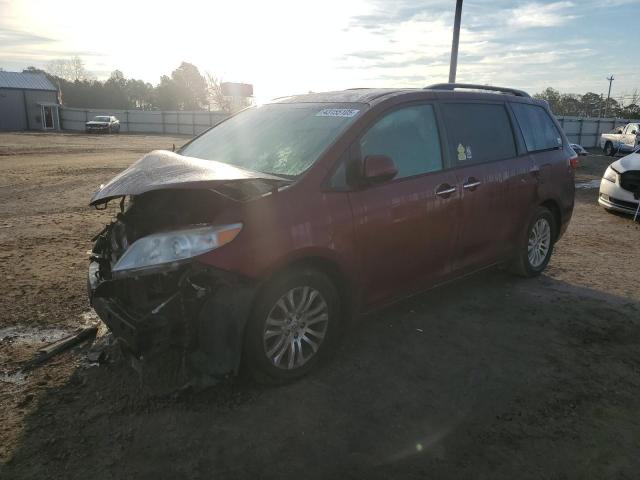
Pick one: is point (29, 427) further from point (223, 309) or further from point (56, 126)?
point (56, 126)

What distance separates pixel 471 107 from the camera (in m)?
4.62

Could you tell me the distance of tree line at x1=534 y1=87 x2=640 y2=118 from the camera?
189ft

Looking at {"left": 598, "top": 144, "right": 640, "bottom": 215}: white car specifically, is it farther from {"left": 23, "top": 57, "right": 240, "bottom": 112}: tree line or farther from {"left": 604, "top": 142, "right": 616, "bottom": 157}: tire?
{"left": 23, "top": 57, "right": 240, "bottom": 112}: tree line

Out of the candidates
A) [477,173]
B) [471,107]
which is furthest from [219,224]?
[471,107]

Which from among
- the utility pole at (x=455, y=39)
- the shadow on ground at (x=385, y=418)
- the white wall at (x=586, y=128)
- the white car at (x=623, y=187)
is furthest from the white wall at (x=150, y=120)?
the shadow on ground at (x=385, y=418)

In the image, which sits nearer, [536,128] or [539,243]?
[536,128]

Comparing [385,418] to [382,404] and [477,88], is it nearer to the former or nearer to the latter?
[382,404]

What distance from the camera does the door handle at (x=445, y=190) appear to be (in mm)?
4047

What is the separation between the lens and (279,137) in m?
3.86

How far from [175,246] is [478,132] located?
3.02m

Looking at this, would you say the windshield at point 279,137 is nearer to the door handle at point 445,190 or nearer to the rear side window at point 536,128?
the door handle at point 445,190

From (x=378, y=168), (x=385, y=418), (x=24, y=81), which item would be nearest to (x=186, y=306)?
(x=385, y=418)

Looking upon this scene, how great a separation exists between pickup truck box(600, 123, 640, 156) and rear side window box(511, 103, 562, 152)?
2354 centimetres

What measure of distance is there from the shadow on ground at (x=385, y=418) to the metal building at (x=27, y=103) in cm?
5421
